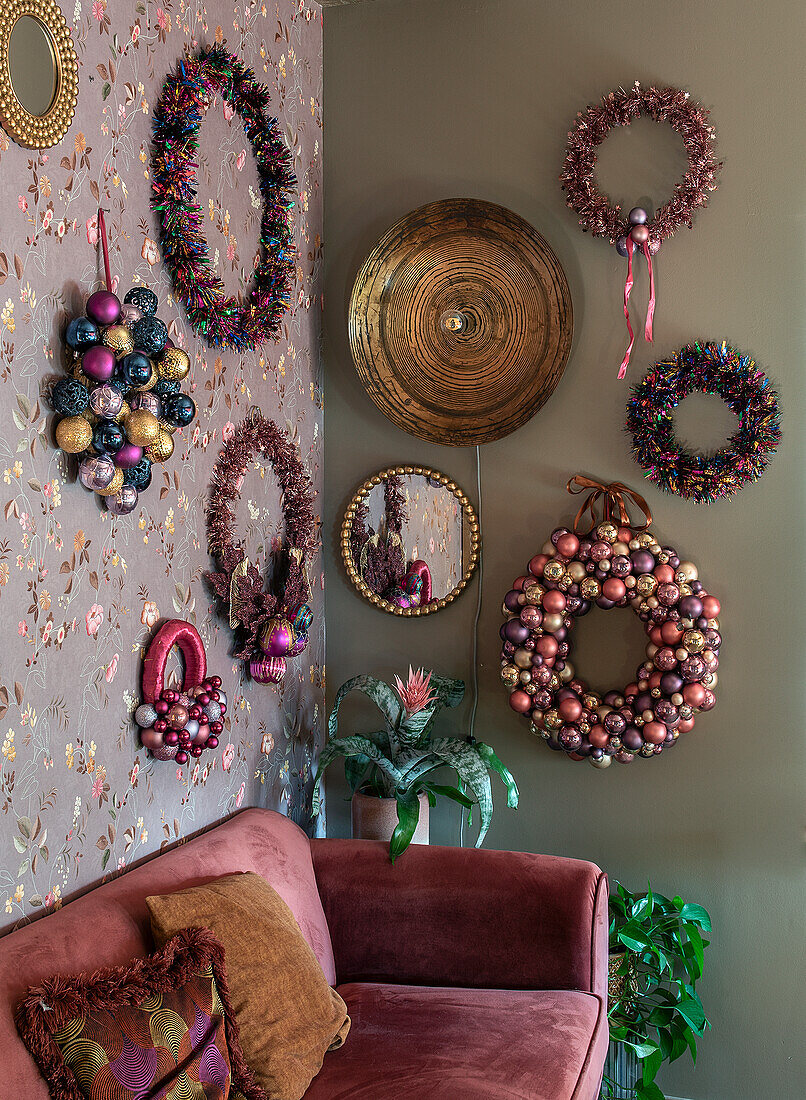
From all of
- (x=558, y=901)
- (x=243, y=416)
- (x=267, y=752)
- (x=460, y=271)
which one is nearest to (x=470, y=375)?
(x=460, y=271)

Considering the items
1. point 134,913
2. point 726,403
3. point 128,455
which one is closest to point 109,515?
point 128,455

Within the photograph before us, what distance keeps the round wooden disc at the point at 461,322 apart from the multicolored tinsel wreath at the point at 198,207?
1.07 ft

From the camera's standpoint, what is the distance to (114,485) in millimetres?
1780

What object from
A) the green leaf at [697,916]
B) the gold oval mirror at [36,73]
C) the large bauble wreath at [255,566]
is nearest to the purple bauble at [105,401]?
the gold oval mirror at [36,73]

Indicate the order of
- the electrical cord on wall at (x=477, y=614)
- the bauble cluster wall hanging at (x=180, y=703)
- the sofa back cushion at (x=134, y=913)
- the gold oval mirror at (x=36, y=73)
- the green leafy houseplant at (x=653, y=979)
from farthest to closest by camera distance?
the electrical cord on wall at (x=477, y=614)
the green leafy houseplant at (x=653, y=979)
the bauble cluster wall hanging at (x=180, y=703)
the gold oval mirror at (x=36, y=73)
the sofa back cushion at (x=134, y=913)

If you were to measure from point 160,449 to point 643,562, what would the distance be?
1.30m

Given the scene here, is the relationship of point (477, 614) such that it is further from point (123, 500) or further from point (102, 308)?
point (102, 308)

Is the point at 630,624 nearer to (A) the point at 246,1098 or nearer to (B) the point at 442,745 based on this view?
(B) the point at 442,745

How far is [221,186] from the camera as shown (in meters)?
2.34

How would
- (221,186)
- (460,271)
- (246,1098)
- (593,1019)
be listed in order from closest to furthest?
(246,1098) → (593,1019) → (221,186) → (460,271)

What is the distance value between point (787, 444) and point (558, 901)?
4.26 feet

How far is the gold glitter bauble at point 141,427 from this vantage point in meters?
1.76

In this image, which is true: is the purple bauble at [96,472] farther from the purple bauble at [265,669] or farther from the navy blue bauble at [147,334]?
the purple bauble at [265,669]

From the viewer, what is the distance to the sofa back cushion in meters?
1.41
